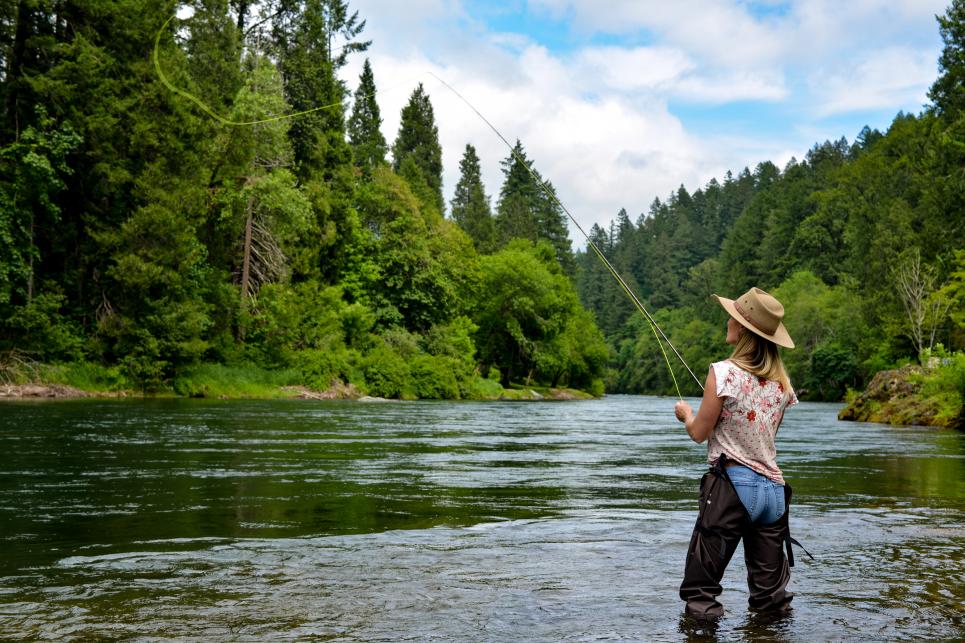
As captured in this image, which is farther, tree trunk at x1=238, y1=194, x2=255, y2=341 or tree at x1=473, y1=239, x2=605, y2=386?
tree at x1=473, y1=239, x2=605, y2=386

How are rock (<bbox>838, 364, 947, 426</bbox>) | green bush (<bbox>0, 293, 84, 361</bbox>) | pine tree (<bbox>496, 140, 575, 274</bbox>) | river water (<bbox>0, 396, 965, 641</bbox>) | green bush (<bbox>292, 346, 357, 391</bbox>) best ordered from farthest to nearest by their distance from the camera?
pine tree (<bbox>496, 140, 575, 274</bbox>), green bush (<bbox>292, 346, 357, 391</bbox>), green bush (<bbox>0, 293, 84, 361</bbox>), rock (<bbox>838, 364, 947, 426</bbox>), river water (<bbox>0, 396, 965, 641</bbox>)

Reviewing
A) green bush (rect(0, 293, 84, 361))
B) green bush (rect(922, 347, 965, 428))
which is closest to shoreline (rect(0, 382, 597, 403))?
green bush (rect(0, 293, 84, 361))

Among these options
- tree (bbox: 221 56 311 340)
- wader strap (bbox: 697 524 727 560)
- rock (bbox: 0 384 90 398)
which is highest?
tree (bbox: 221 56 311 340)

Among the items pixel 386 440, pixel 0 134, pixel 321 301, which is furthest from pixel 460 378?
pixel 386 440

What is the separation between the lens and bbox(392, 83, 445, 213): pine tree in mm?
89250

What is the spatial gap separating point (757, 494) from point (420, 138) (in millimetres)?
88183

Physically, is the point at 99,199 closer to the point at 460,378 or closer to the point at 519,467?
the point at 460,378

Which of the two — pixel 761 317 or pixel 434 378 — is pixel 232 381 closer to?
pixel 434 378

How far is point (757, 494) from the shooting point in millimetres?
5082

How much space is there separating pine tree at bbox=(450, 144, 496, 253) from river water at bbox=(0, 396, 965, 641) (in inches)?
2866

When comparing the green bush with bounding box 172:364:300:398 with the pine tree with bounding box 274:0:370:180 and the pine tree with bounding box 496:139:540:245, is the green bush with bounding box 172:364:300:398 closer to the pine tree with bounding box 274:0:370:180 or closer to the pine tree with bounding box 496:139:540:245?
the pine tree with bounding box 274:0:370:180

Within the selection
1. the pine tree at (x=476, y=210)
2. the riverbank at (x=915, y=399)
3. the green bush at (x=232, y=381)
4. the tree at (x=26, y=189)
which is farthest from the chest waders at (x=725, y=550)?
the pine tree at (x=476, y=210)

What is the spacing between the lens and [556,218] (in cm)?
11119

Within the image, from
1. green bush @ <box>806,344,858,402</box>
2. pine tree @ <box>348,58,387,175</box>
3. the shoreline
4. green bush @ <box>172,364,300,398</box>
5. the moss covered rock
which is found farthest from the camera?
pine tree @ <box>348,58,387,175</box>
